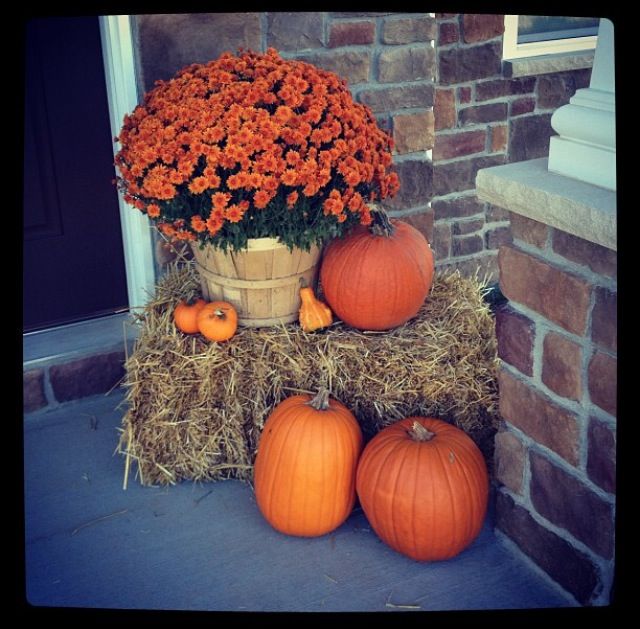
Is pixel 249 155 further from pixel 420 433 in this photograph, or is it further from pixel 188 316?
pixel 420 433

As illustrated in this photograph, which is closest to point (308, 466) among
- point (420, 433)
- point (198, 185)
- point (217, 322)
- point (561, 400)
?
point (420, 433)

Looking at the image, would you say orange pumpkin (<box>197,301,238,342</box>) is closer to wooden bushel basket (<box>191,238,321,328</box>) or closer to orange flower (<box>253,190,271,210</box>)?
wooden bushel basket (<box>191,238,321,328</box>)

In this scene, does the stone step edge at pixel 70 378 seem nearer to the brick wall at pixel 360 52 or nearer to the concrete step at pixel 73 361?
the concrete step at pixel 73 361

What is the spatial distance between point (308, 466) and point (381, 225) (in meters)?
0.70

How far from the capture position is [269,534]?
2.01 meters

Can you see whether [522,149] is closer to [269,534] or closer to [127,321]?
[127,321]

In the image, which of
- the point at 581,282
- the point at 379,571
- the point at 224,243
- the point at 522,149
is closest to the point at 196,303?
the point at 224,243

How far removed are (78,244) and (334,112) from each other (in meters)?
1.03

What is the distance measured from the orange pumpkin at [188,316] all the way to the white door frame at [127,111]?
0.17 m

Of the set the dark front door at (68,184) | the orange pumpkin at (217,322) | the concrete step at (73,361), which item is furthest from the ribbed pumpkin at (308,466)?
the dark front door at (68,184)

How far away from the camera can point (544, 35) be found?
347cm

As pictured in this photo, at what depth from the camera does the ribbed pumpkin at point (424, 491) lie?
71.1 inches

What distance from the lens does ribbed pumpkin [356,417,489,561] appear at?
181 cm

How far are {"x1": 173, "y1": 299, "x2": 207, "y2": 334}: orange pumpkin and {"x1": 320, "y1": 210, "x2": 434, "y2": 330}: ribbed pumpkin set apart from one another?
358 millimetres
